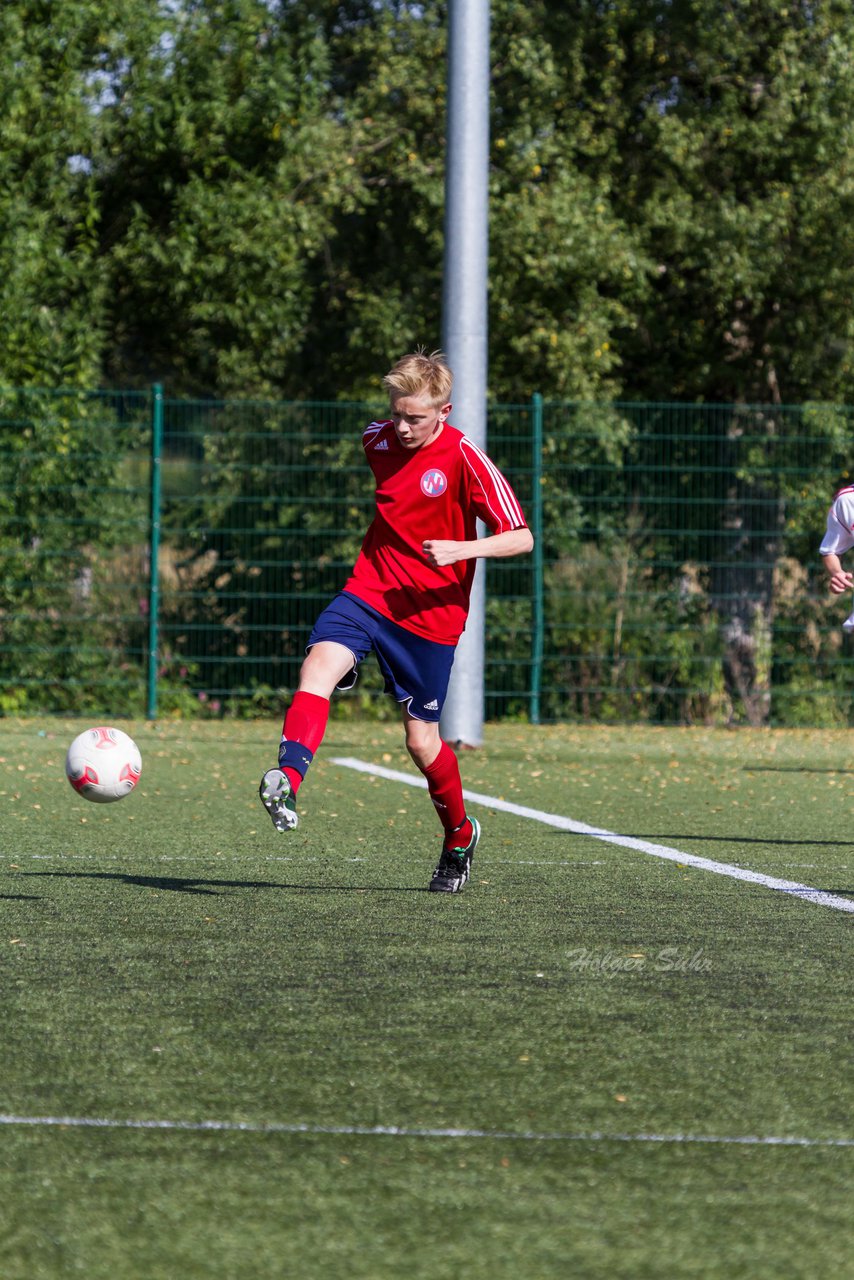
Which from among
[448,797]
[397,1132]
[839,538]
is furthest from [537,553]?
[397,1132]

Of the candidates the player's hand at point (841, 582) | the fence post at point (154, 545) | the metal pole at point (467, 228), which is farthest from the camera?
the fence post at point (154, 545)

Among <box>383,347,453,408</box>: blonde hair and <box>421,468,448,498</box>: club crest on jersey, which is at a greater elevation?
<box>383,347,453,408</box>: blonde hair

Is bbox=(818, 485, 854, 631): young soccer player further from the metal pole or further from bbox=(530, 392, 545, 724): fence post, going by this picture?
bbox=(530, 392, 545, 724): fence post

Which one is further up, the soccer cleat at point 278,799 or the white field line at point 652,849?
the soccer cleat at point 278,799

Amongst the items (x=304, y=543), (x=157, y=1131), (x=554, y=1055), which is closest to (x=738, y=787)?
(x=304, y=543)

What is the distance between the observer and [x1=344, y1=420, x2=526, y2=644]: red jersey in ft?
20.9

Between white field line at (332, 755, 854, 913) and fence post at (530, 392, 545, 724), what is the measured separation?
4135 mm

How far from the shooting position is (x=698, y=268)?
19641mm

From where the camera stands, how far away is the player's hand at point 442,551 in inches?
236

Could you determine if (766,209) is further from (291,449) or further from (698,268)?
(291,449)

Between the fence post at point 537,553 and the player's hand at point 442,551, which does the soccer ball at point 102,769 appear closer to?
the player's hand at point 442,551

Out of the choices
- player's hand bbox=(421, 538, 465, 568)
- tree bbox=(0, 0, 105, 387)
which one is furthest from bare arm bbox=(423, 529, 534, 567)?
tree bbox=(0, 0, 105, 387)

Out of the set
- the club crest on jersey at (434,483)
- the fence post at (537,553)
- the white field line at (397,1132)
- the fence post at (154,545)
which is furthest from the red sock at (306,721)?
the fence post at (537,553)

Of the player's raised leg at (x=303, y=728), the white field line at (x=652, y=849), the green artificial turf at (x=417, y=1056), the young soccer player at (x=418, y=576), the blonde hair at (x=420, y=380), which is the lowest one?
the white field line at (x=652, y=849)
